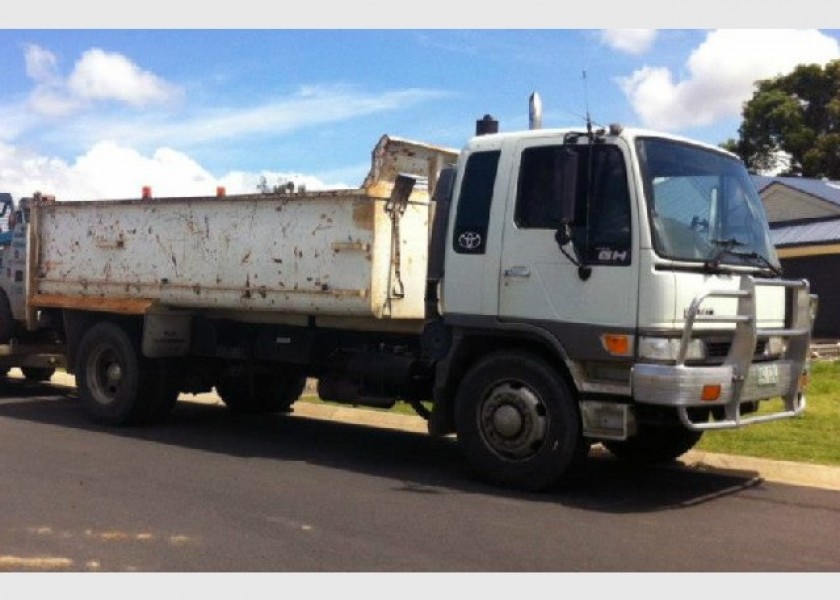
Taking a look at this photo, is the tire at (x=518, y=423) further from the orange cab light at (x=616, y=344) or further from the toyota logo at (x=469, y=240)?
the toyota logo at (x=469, y=240)

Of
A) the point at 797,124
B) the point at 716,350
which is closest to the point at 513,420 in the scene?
the point at 716,350

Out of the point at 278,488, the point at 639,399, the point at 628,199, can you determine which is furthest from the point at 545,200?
the point at 278,488

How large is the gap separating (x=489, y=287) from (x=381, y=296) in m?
1.09

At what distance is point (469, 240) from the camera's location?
7484 millimetres

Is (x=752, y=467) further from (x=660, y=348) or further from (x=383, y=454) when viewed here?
(x=383, y=454)

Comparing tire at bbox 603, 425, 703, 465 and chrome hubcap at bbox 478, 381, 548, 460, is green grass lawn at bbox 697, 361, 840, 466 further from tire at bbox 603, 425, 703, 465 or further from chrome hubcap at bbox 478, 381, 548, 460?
chrome hubcap at bbox 478, 381, 548, 460

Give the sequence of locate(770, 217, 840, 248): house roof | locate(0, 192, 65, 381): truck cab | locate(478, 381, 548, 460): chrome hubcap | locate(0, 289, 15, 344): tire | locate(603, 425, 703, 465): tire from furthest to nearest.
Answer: locate(770, 217, 840, 248): house roof, locate(0, 289, 15, 344): tire, locate(0, 192, 65, 381): truck cab, locate(603, 425, 703, 465): tire, locate(478, 381, 548, 460): chrome hubcap

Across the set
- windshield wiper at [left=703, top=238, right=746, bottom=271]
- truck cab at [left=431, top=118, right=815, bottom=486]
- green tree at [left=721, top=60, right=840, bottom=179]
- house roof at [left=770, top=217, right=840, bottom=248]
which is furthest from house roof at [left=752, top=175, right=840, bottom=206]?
windshield wiper at [left=703, top=238, right=746, bottom=271]

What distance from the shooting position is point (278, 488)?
730 cm

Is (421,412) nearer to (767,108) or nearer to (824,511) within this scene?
(824,511)

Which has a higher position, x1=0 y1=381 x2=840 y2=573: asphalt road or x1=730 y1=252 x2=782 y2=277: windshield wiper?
A: x1=730 y1=252 x2=782 y2=277: windshield wiper

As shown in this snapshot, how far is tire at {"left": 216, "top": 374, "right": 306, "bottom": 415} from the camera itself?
11.1 meters

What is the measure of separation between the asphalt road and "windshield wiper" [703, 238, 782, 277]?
1718 millimetres

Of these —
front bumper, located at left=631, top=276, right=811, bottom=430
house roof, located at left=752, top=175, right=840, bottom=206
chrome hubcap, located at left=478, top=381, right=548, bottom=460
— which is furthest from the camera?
house roof, located at left=752, top=175, right=840, bottom=206
